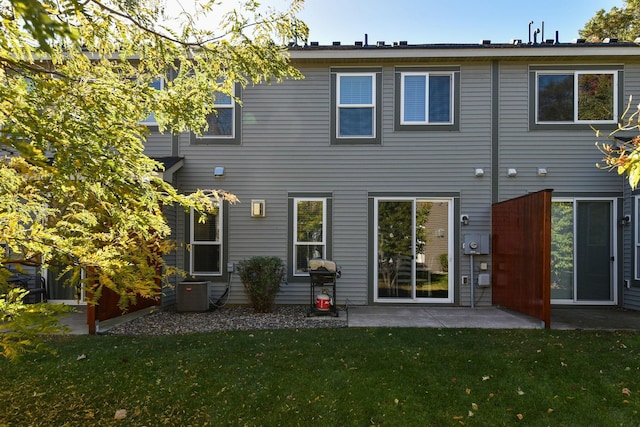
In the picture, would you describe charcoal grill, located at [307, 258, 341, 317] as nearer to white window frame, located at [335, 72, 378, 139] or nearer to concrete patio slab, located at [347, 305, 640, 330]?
concrete patio slab, located at [347, 305, 640, 330]

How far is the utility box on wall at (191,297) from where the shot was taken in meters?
7.17

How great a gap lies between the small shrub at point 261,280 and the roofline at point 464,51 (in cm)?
421

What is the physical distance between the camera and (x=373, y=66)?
776cm

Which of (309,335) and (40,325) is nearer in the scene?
(40,325)

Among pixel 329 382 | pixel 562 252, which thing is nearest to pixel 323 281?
pixel 329 382

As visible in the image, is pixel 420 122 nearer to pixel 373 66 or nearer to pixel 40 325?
pixel 373 66

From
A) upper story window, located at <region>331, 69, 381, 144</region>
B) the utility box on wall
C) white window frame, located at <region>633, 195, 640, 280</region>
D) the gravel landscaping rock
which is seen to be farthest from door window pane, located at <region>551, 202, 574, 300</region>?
the utility box on wall

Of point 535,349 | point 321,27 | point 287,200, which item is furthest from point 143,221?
point 321,27

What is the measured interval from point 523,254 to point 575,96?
3788 millimetres

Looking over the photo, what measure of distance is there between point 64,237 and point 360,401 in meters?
2.83

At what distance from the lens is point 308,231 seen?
25.8ft

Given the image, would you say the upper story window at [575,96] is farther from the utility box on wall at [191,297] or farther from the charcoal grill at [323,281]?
the utility box on wall at [191,297]

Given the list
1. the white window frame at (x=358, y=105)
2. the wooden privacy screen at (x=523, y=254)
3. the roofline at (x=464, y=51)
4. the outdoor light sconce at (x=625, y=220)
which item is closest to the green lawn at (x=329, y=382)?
the wooden privacy screen at (x=523, y=254)

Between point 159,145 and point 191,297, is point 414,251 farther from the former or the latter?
point 159,145
